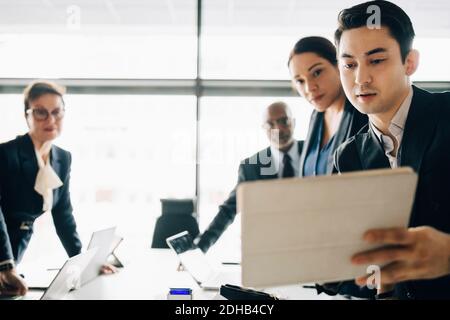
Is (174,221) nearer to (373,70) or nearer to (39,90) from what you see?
(39,90)

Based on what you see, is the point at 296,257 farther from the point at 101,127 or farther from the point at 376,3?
the point at 101,127

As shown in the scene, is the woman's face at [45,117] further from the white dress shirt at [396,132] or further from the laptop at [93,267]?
the white dress shirt at [396,132]

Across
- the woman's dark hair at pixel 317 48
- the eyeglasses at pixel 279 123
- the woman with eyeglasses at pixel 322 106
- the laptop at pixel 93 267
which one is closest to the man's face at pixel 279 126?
the eyeglasses at pixel 279 123

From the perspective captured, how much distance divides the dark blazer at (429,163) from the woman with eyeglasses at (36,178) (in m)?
1.77

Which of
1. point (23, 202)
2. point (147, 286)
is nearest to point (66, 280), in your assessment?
point (147, 286)

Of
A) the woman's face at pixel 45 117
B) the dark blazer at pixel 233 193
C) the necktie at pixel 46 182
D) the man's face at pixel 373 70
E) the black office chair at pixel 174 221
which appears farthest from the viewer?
the black office chair at pixel 174 221

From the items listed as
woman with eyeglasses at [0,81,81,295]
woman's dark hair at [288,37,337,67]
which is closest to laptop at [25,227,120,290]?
woman with eyeglasses at [0,81,81,295]

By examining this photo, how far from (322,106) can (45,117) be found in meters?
1.64

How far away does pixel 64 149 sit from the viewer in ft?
7.32

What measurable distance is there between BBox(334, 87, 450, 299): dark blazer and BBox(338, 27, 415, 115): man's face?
0.30 ft

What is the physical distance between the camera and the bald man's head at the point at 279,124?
223 centimetres

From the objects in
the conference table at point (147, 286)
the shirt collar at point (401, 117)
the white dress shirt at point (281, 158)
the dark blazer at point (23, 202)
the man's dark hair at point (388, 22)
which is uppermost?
the man's dark hair at point (388, 22)

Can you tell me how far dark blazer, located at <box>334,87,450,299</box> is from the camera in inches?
50.1
